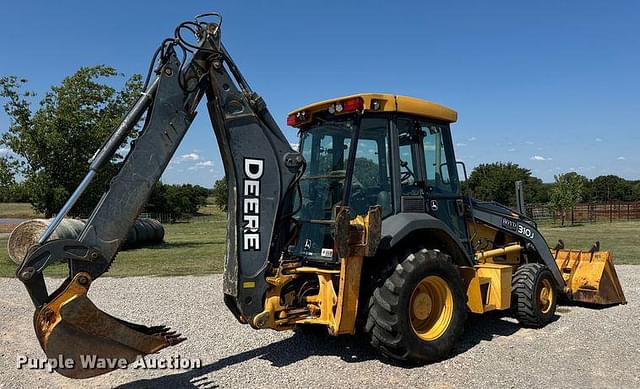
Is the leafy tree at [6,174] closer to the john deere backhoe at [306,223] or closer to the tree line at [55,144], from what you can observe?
the tree line at [55,144]

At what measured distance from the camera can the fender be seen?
17.8 ft

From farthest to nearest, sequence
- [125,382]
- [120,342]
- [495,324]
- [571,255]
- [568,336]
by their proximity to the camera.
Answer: [571,255] < [495,324] < [568,336] < [125,382] < [120,342]

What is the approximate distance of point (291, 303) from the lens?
220 inches

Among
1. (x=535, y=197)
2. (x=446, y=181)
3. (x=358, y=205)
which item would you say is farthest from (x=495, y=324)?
(x=535, y=197)

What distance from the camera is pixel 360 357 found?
582cm

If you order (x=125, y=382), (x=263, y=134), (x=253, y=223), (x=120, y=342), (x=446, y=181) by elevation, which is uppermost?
(x=263, y=134)

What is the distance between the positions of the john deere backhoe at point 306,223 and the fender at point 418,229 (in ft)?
0.05

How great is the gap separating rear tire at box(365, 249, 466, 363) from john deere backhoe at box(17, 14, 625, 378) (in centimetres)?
1

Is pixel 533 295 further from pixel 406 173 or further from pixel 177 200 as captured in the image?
pixel 177 200

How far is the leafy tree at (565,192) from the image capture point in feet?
114

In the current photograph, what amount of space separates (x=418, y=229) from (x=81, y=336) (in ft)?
10.9

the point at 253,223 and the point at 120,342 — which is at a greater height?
the point at 253,223

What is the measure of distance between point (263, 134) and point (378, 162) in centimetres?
132

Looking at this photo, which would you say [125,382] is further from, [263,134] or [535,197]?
[535,197]
